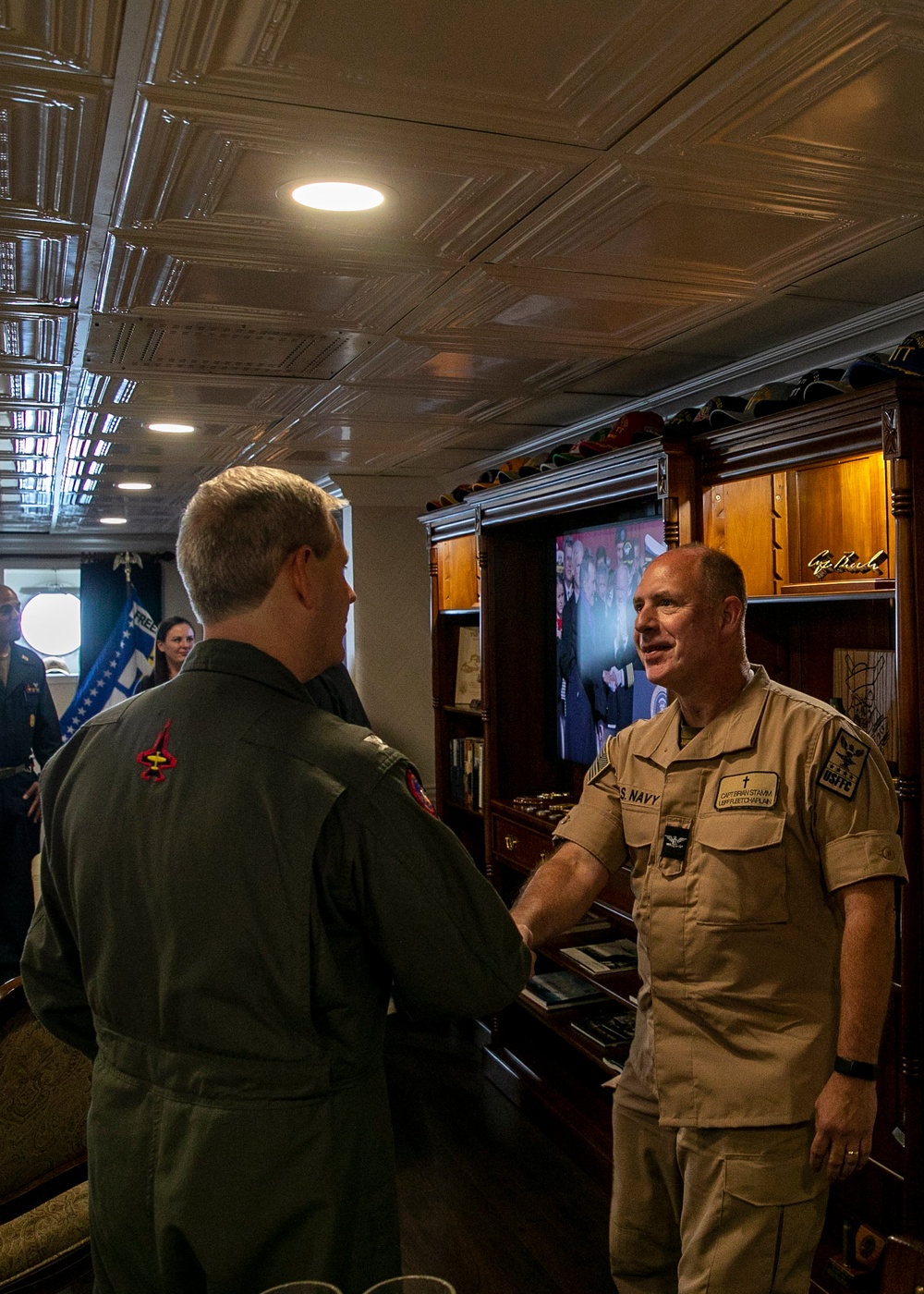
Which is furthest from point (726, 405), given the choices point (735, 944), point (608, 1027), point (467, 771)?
point (467, 771)

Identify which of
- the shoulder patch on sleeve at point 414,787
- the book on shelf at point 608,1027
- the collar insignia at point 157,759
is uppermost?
the collar insignia at point 157,759

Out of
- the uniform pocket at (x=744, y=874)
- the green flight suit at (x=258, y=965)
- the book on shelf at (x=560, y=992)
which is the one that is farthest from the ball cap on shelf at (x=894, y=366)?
the book on shelf at (x=560, y=992)

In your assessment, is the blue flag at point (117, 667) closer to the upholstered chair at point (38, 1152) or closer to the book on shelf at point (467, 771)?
the book on shelf at point (467, 771)

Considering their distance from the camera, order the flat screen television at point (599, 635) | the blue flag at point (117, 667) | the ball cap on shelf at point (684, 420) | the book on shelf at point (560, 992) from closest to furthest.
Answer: the ball cap on shelf at point (684, 420)
the flat screen television at point (599, 635)
the book on shelf at point (560, 992)
the blue flag at point (117, 667)

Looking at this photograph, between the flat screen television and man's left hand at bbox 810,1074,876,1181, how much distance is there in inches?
66.9

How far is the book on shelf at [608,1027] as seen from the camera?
11.7 ft

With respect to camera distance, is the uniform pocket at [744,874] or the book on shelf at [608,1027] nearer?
the uniform pocket at [744,874]

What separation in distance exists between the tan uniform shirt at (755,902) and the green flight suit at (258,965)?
0.95 meters

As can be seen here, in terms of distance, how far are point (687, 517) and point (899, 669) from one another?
89cm

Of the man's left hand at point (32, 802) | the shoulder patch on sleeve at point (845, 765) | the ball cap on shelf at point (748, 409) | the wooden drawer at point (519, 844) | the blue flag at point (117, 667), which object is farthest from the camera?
the blue flag at point (117, 667)

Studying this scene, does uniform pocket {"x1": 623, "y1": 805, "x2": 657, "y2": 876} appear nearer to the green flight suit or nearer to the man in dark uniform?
the green flight suit

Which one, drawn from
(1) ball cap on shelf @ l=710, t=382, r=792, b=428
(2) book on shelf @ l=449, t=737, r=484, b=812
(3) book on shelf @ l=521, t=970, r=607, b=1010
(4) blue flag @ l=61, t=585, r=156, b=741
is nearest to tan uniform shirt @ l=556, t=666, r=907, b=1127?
(1) ball cap on shelf @ l=710, t=382, r=792, b=428

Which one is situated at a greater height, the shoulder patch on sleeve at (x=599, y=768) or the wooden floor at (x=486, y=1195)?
the shoulder patch on sleeve at (x=599, y=768)

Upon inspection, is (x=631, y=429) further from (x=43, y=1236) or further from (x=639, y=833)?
(x=43, y=1236)
